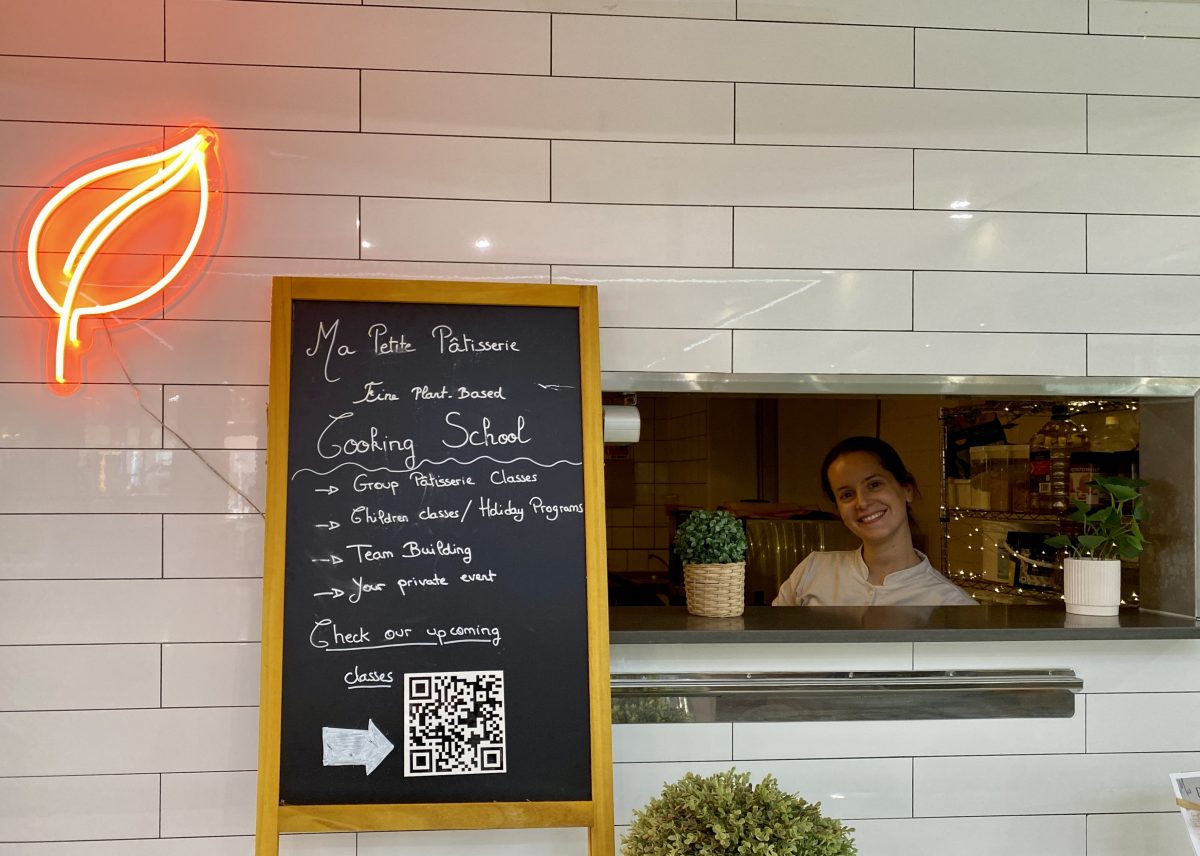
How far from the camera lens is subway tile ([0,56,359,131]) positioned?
90.4 inches

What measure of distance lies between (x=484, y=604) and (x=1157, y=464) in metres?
1.68

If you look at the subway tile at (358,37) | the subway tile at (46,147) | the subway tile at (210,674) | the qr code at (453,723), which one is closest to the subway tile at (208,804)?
the subway tile at (210,674)

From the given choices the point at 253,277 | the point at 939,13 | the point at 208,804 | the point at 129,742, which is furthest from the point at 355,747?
the point at 939,13

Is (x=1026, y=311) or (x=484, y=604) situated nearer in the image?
(x=484, y=604)

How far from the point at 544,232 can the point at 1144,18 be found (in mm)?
1512

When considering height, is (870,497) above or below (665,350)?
below

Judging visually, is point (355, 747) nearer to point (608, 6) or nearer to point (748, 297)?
point (748, 297)

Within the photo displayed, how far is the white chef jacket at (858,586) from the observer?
3.14 m

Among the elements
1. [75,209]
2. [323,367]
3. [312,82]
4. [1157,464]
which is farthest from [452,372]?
[1157,464]

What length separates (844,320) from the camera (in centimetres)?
245

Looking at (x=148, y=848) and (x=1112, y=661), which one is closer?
(x=148, y=848)

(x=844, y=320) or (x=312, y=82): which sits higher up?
(x=312, y=82)

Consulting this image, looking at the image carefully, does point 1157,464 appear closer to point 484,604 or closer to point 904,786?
point 904,786

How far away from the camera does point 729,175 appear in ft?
7.97
